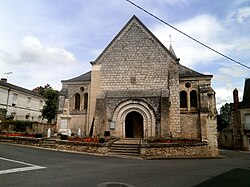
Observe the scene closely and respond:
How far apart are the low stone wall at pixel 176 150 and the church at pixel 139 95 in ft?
9.13

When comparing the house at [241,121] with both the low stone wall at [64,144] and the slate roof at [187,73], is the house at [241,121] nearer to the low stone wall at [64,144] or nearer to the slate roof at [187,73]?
the slate roof at [187,73]

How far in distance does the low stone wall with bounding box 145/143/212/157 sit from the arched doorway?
5672 mm

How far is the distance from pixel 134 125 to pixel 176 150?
627cm

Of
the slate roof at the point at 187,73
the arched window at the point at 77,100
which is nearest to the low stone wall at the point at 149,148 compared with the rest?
the arched window at the point at 77,100

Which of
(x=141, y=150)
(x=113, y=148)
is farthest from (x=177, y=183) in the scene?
(x=113, y=148)

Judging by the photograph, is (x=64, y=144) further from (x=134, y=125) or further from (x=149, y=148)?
(x=134, y=125)

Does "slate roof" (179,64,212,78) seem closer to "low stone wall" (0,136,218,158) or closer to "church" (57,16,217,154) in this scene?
"church" (57,16,217,154)

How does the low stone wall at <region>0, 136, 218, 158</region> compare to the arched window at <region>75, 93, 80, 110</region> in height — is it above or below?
below

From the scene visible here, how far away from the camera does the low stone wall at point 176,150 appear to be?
1379 cm

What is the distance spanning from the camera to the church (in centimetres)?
1841

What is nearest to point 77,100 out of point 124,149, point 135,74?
point 135,74

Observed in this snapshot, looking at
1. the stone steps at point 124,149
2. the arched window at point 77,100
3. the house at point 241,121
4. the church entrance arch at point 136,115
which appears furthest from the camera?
the house at point 241,121

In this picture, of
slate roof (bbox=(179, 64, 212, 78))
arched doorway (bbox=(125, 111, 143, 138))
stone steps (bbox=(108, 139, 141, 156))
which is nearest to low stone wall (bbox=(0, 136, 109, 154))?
stone steps (bbox=(108, 139, 141, 156))

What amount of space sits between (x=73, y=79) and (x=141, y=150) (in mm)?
11599
